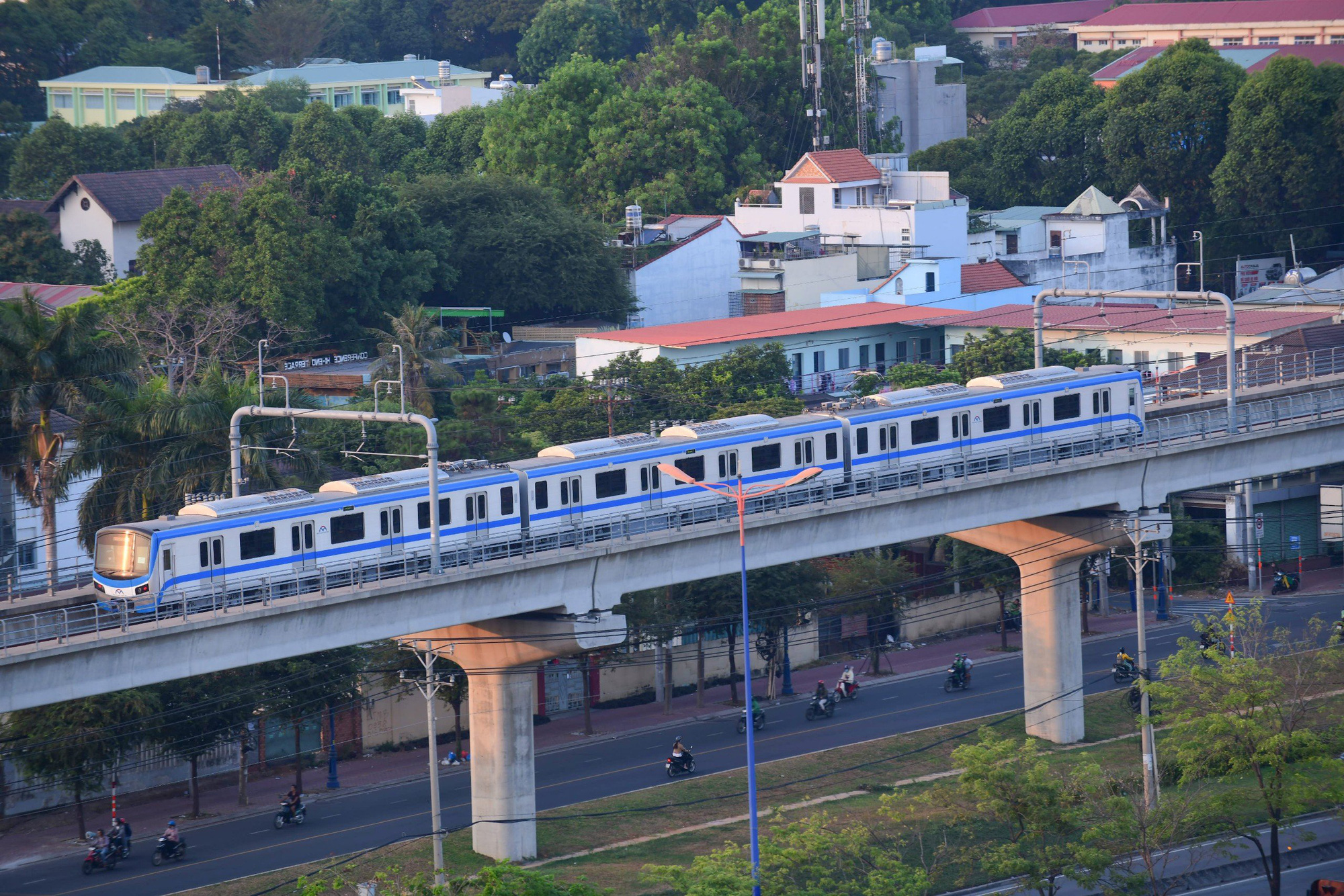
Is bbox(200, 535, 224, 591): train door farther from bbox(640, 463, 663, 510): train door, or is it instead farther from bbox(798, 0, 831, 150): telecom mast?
bbox(798, 0, 831, 150): telecom mast

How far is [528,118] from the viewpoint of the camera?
11831cm

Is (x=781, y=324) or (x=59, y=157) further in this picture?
(x=59, y=157)

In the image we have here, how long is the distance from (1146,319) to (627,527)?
47.6 meters

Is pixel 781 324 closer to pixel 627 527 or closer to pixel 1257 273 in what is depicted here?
pixel 1257 273

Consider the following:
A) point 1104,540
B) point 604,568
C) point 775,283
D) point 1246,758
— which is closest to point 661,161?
point 775,283

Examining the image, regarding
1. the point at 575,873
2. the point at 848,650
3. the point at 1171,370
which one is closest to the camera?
the point at 575,873

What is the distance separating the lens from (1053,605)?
176 feet

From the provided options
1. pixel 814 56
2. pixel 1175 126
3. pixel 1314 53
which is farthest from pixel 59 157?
pixel 1314 53

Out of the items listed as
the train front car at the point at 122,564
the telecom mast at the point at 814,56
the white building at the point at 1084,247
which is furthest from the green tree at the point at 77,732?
the telecom mast at the point at 814,56

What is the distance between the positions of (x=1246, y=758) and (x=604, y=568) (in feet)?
53.1

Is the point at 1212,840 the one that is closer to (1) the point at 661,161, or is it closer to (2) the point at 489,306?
(2) the point at 489,306

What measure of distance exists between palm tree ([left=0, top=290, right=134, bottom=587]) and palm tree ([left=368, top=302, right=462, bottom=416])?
17.6m

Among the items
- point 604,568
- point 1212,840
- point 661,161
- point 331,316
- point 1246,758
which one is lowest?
point 1212,840

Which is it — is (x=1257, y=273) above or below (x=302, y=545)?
above
